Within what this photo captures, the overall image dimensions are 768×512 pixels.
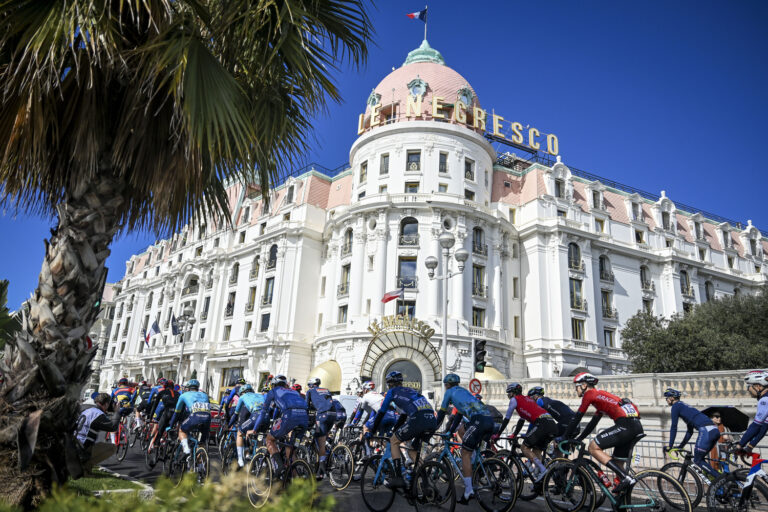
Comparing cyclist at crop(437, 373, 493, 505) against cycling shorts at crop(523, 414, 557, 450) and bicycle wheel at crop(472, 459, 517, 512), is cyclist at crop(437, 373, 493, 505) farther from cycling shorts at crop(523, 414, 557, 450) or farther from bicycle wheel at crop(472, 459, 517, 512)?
cycling shorts at crop(523, 414, 557, 450)

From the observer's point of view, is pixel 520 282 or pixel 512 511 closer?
pixel 512 511

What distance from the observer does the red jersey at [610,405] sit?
22.8ft

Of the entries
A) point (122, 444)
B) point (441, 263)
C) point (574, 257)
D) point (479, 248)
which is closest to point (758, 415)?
point (122, 444)

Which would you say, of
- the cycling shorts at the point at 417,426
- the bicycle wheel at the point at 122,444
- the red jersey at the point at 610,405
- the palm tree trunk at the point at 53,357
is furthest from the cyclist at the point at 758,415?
the bicycle wheel at the point at 122,444

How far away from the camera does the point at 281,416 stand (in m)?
8.27

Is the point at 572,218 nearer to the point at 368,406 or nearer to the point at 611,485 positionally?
the point at 368,406

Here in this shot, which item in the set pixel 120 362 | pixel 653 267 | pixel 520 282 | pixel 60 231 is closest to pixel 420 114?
pixel 520 282

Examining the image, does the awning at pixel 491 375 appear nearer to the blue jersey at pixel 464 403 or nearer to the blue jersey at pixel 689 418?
the blue jersey at pixel 689 418

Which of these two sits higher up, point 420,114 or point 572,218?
point 420,114

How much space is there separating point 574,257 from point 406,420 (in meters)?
31.2

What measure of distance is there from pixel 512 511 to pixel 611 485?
169cm

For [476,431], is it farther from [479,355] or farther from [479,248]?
[479,248]

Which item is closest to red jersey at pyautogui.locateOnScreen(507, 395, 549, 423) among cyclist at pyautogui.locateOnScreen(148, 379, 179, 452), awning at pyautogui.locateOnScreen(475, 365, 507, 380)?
cyclist at pyautogui.locateOnScreen(148, 379, 179, 452)

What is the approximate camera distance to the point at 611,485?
6.66 m
